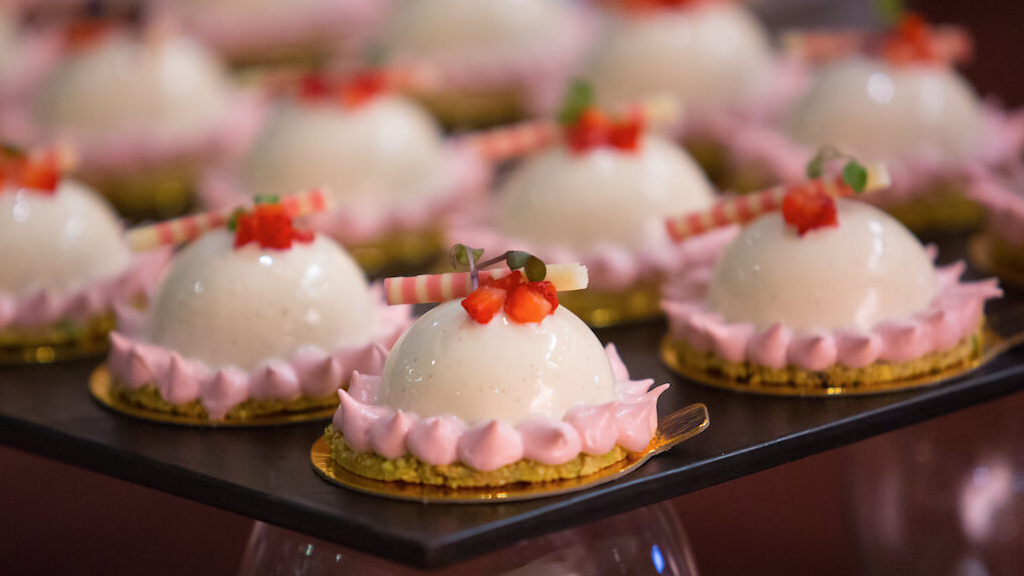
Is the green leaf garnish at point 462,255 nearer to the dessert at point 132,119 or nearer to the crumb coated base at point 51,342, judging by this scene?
the crumb coated base at point 51,342

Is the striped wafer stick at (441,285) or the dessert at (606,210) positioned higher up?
the striped wafer stick at (441,285)

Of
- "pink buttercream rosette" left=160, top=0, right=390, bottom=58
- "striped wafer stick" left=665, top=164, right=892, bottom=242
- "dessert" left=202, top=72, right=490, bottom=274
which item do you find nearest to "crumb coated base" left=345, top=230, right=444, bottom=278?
"dessert" left=202, top=72, right=490, bottom=274

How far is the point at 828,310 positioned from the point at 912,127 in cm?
172

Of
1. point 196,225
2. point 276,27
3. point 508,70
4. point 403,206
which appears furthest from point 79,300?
point 276,27

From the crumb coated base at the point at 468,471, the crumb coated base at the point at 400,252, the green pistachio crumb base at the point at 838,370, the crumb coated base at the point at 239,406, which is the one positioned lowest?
the crumb coated base at the point at 400,252

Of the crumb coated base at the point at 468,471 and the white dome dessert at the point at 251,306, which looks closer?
→ the crumb coated base at the point at 468,471

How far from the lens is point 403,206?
5625mm

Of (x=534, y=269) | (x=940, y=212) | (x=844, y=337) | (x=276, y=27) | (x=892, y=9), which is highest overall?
(x=892, y=9)

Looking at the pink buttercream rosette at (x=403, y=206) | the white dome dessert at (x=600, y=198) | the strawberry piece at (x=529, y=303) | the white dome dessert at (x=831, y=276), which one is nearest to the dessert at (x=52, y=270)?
the pink buttercream rosette at (x=403, y=206)

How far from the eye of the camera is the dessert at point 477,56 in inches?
288

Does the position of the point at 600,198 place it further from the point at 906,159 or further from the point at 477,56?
the point at 477,56

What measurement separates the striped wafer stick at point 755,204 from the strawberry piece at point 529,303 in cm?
100

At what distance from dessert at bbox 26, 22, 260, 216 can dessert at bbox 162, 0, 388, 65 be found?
1485 mm

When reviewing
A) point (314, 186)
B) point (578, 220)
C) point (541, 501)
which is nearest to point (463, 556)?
point (541, 501)
